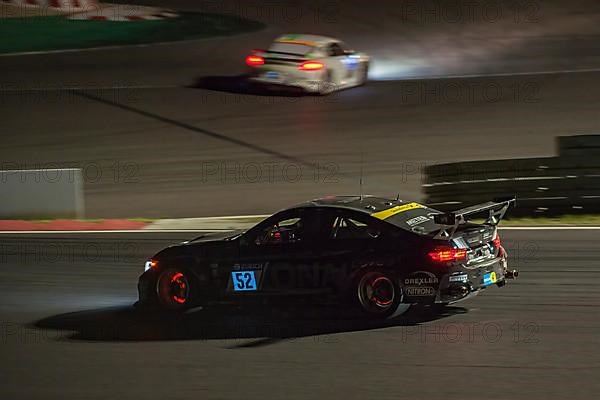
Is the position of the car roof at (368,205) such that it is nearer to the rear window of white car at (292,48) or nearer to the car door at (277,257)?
the car door at (277,257)

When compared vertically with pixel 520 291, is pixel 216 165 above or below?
Answer: above

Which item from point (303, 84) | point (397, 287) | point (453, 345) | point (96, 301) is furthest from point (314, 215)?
point (303, 84)

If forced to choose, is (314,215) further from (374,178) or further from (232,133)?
(232,133)

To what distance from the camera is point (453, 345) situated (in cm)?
873

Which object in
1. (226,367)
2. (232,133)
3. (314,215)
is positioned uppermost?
(232,133)

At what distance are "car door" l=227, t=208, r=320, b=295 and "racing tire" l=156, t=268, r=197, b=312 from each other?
51cm

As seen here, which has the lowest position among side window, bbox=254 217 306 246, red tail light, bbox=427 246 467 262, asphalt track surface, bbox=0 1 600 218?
red tail light, bbox=427 246 467 262

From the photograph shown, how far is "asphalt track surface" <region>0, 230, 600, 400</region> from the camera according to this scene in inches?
302

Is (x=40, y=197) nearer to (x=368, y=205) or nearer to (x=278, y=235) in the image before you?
(x=278, y=235)

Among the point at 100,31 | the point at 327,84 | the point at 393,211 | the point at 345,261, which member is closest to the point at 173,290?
the point at 345,261

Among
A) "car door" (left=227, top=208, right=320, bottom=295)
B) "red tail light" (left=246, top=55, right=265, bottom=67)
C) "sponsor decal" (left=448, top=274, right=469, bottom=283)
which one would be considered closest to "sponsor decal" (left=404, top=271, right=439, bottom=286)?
"sponsor decal" (left=448, top=274, right=469, bottom=283)

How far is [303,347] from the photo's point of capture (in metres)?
8.84

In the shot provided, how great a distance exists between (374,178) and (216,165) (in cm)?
309

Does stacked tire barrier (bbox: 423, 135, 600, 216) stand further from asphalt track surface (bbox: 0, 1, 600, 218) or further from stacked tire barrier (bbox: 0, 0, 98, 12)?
stacked tire barrier (bbox: 0, 0, 98, 12)
